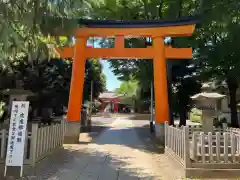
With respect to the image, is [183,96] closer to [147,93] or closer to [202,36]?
[147,93]

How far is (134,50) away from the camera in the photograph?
13.1m

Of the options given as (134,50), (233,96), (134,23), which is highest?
(134,23)

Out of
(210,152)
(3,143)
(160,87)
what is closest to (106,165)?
(3,143)

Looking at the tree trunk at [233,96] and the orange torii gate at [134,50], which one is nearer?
the orange torii gate at [134,50]

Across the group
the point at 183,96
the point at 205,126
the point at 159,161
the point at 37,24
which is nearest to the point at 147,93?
the point at 183,96

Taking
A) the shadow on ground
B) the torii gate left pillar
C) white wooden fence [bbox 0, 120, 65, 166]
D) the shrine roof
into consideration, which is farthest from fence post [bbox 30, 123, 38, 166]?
the shrine roof

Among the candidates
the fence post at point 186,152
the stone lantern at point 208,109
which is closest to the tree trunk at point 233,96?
the stone lantern at point 208,109

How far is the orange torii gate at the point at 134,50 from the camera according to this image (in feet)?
41.7

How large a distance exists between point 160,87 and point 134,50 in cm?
196

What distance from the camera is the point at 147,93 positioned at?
2258 centimetres

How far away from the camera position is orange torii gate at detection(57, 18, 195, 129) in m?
12.7

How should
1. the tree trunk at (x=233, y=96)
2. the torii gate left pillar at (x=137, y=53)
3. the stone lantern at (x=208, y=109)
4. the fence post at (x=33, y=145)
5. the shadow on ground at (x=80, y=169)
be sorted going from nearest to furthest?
the shadow on ground at (x=80, y=169), the fence post at (x=33, y=145), the stone lantern at (x=208, y=109), the torii gate left pillar at (x=137, y=53), the tree trunk at (x=233, y=96)

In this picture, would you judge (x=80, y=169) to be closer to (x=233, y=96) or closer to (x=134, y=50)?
(x=134, y=50)

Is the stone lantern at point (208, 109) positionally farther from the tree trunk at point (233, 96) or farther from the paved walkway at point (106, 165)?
the tree trunk at point (233, 96)
